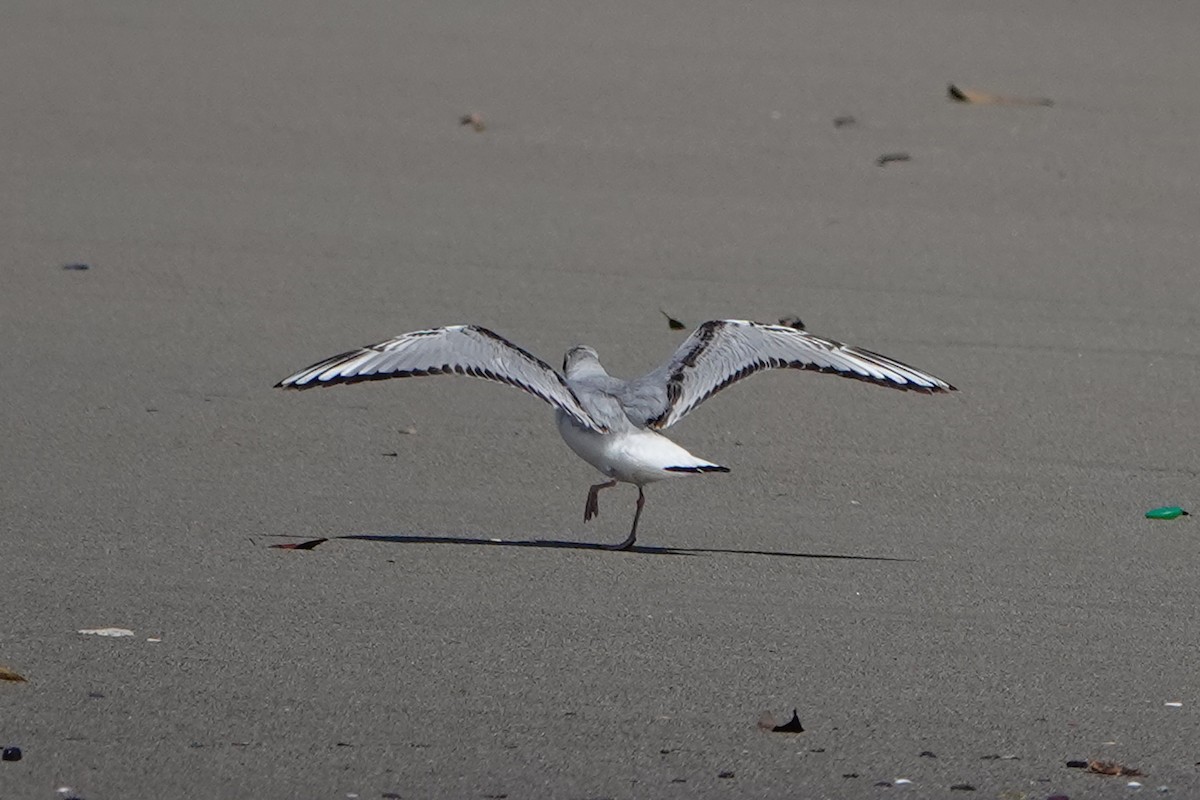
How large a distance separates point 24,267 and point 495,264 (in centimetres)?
219

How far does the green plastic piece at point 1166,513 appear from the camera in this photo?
272 inches

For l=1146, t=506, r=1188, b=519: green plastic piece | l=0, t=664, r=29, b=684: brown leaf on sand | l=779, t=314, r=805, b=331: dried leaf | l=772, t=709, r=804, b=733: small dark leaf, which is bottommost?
l=0, t=664, r=29, b=684: brown leaf on sand

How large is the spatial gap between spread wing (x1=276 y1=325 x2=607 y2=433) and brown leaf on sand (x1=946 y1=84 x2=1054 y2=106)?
7396 mm

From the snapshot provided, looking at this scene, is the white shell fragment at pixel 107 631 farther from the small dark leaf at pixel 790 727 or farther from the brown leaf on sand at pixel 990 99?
the brown leaf on sand at pixel 990 99

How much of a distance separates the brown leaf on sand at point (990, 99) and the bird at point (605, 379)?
680cm

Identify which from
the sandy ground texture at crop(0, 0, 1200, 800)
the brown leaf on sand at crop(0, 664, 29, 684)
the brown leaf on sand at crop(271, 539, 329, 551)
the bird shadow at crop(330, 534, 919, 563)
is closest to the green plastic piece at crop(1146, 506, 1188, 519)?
the sandy ground texture at crop(0, 0, 1200, 800)

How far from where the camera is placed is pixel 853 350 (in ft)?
23.4

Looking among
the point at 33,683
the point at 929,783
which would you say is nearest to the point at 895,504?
the point at 929,783

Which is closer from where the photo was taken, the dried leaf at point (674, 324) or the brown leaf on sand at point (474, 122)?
the dried leaf at point (674, 324)

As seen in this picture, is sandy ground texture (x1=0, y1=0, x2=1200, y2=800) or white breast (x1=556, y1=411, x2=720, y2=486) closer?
sandy ground texture (x1=0, y1=0, x2=1200, y2=800)

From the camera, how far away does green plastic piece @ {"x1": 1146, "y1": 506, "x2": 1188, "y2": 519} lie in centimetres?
691

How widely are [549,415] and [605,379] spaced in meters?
1.21

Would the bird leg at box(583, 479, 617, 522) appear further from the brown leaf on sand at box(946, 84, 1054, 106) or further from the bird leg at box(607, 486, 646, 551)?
the brown leaf on sand at box(946, 84, 1054, 106)

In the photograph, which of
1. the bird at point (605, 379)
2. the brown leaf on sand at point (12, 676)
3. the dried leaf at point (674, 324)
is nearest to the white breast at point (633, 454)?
the bird at point (605, 379)
